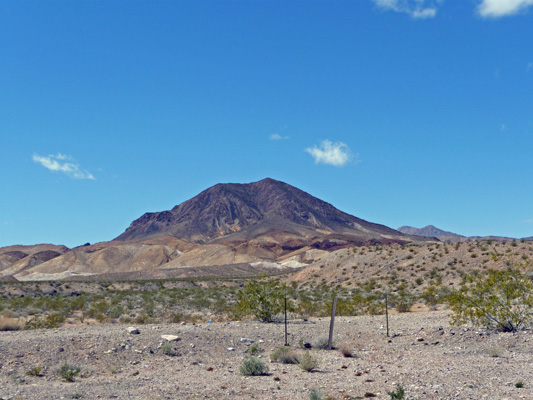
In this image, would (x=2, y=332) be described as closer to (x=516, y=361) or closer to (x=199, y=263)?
(x=516, y=361)

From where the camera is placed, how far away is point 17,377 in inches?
454

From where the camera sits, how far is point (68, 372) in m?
11.6

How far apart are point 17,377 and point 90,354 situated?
2.32 meters

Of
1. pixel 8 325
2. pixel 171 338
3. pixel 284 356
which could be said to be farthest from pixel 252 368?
pixel 8 325

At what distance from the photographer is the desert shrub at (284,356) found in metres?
13.5

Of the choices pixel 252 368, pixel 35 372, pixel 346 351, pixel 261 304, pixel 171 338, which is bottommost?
pixel 35 372

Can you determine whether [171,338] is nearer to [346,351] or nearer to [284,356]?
[284,356]

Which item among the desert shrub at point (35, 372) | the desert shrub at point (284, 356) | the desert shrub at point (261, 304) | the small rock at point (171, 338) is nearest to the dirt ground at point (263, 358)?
the desert shrub at point (35, 372)

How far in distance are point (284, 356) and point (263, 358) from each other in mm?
936

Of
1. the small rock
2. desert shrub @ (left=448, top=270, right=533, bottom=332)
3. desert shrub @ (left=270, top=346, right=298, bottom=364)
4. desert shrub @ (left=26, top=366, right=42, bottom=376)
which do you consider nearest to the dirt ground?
desert shrub @ (left=26, top=366, right=42, bottom=376)

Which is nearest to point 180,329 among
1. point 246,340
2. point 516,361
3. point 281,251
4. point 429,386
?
point 246,340

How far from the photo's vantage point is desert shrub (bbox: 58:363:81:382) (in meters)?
11.5

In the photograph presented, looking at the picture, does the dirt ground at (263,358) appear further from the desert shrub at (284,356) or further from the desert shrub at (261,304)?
the desert shrub at (261,304)

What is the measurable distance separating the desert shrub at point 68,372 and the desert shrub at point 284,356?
17.4 feet
